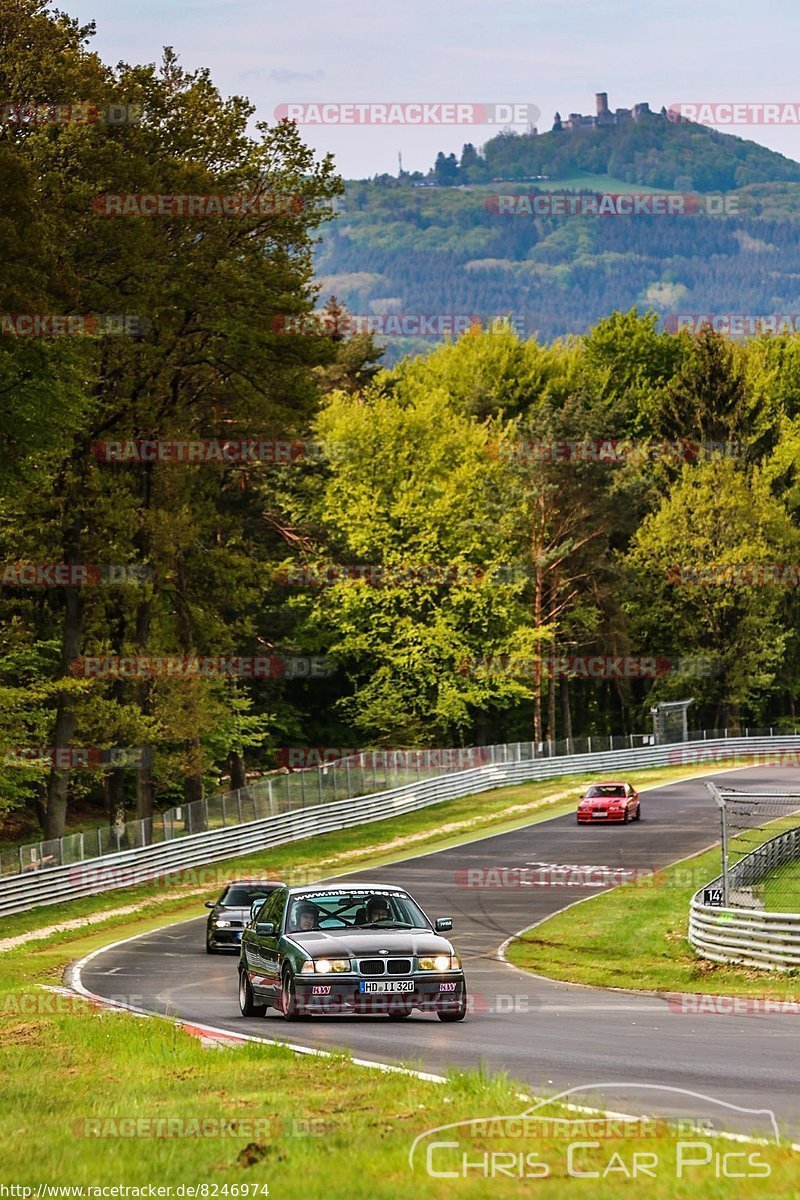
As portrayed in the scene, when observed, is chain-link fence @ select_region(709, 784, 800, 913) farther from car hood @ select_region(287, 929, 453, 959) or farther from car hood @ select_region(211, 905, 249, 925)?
car hood @ select_region(287, 929, 453, 959)

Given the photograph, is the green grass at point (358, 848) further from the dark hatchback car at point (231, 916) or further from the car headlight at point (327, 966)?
the car headlight at point (327, 966)

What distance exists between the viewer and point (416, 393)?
9169 centimetres

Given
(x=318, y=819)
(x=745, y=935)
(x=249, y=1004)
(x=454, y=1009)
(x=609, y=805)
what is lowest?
(x=318, y=819)

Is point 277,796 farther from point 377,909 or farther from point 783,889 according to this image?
point 377,909

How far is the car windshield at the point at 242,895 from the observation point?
30125 mm

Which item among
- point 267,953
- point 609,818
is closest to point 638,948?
point 267,953

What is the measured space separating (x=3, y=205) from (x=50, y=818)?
745 inches

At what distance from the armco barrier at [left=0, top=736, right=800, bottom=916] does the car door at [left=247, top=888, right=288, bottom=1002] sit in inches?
871

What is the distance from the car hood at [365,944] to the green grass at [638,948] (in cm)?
562

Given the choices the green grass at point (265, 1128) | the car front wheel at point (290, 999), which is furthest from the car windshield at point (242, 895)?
the green grass at point (265, 1128)

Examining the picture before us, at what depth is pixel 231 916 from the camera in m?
29.7

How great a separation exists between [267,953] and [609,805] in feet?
115

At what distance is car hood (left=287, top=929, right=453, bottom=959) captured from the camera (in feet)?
56.3

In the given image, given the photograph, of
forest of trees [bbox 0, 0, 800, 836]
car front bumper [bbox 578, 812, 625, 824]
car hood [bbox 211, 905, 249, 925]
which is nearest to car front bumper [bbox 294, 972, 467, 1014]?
car hood [bbox 211, 905, 249, 925]
